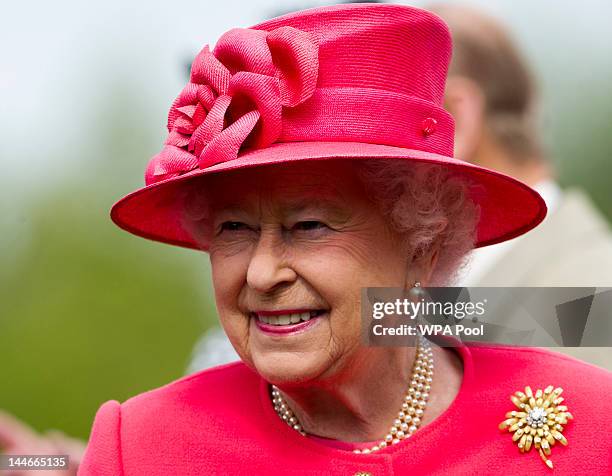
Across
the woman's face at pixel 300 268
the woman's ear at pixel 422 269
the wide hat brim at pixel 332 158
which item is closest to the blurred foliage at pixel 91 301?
the wide hat brim at pixel 332 158

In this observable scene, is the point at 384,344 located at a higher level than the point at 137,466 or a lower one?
higher

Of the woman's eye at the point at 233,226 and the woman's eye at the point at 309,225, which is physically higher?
the woman's eye at the point at 309,225

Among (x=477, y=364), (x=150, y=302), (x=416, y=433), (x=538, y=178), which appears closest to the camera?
(x=416, y=433)

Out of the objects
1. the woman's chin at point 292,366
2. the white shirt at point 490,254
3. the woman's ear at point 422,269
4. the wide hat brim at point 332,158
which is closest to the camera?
the wide hat brim at point 332,158

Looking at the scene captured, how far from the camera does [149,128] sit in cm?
1514

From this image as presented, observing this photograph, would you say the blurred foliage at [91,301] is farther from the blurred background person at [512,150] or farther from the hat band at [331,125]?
the hat band at [331,125]

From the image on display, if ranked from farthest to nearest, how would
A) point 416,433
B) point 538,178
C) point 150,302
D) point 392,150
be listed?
point 150,302
point 538,178
point 416,433
point 392,150

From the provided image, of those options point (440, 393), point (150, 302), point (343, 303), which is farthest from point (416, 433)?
point (150, 302)

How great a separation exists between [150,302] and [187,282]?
21.2 inches

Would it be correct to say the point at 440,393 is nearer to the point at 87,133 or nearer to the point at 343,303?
the point at 343,303

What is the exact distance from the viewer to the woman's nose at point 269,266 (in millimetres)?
2610

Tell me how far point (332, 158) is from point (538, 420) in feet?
2.96

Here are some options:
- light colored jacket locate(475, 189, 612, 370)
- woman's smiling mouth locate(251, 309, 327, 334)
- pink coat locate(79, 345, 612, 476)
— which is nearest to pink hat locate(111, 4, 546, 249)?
woman's smiling mouth locate(251, 309, 327, 334)

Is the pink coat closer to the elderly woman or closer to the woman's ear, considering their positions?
the elderly woman
